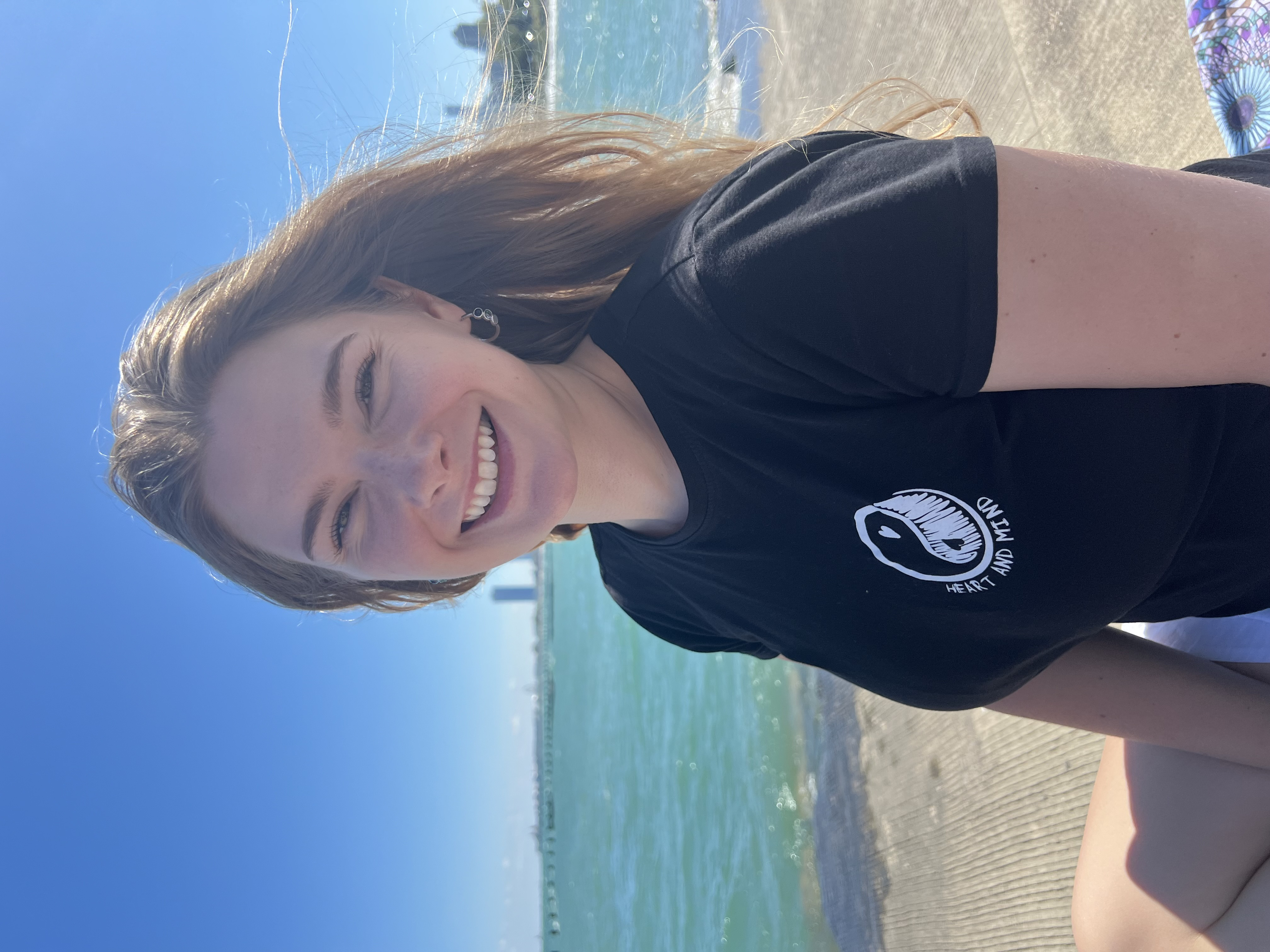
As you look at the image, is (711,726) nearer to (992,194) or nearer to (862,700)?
(862,700)

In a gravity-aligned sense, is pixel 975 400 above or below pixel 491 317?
below

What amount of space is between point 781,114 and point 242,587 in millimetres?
A: 2929

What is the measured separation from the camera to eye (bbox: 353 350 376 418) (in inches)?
43.7

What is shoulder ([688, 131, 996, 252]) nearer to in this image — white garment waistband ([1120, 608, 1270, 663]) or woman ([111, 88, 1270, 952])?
woman ([111, 88, 1270, 952])

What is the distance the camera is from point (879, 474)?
907 mm

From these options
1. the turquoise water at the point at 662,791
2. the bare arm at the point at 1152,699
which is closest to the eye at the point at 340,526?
the bare arm at the point at 1152,699

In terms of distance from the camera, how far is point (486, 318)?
4.12ft

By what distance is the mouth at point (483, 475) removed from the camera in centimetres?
110

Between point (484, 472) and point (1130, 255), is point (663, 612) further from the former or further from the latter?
point (1130, 255)

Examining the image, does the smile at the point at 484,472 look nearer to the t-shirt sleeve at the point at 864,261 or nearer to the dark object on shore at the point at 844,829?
the t-shirt sleeve at the point at 864,261

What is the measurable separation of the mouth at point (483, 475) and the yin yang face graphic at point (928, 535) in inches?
19.8

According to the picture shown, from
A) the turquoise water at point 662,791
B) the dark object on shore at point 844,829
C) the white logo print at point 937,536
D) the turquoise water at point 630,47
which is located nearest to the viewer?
the white logo print at point 937,536

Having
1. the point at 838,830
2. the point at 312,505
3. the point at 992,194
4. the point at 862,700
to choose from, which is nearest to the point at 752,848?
the point at 838,830

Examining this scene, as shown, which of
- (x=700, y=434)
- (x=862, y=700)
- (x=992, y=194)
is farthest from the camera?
(x=862, y=700)
